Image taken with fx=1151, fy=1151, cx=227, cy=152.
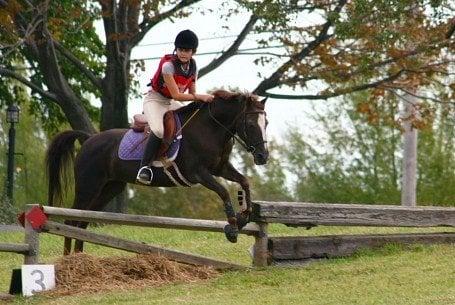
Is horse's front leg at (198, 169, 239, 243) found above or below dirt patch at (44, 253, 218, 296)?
above

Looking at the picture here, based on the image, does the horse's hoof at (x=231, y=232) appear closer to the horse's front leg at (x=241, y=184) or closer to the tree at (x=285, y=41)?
the horse's front leg at (x=241, y=184)

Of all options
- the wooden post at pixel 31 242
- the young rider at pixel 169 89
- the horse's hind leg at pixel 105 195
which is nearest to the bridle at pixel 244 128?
the young rider at pixel 169 89

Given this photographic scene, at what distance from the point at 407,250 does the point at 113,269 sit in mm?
3557

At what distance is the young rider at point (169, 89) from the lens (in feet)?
39.3

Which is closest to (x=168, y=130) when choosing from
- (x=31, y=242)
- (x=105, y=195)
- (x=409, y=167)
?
(x=105, y=195)

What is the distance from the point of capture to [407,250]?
13.5 meters

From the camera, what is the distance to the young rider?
39.3 ft

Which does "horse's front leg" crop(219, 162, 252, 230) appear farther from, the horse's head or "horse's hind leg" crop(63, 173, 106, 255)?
"horse's hind leg" crop(63, 173, 106, 255)

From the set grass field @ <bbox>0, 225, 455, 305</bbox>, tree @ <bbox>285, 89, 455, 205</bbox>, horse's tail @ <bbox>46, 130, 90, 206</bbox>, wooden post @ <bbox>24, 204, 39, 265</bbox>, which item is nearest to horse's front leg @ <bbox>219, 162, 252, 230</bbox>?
grass field @ <bbox>0, 225, 455, 305</bbox>

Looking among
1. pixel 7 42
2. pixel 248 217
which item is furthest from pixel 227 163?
pixel 7 42

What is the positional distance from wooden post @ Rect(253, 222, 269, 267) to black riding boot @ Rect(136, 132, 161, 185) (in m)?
1.36

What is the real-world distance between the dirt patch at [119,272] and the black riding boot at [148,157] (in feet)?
2.83

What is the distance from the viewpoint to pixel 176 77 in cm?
1209

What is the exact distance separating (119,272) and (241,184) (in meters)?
1.62
